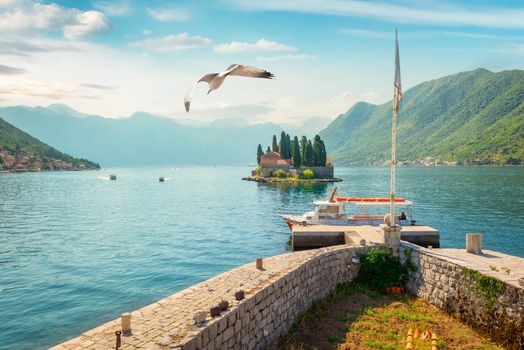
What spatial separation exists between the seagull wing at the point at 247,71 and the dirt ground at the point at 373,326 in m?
9.58

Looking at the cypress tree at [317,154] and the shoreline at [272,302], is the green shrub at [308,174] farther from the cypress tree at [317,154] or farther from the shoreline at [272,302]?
the shoreline at [272,302]

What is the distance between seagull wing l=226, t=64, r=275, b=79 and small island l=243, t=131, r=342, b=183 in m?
119

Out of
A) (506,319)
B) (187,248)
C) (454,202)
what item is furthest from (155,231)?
(454,202)

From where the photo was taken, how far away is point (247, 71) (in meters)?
9.28

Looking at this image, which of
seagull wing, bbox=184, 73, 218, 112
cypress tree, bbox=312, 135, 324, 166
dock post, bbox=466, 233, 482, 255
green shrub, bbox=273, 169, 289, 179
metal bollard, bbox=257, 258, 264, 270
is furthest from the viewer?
cypress tree, bbox=312, 135, 324, 166

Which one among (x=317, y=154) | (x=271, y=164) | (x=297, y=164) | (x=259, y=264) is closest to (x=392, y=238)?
(x=259, y=264)

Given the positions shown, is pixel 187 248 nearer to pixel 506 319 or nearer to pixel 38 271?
pixel 38 271

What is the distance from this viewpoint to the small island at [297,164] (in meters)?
134

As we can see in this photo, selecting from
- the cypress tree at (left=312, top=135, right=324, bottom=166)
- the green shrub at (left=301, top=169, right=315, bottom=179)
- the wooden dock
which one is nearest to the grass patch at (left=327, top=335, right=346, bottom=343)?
the wooden dock

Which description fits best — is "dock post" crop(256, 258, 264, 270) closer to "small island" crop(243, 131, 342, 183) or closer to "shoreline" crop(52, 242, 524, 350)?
"shoreline" crop(52, 242, 524, 350)

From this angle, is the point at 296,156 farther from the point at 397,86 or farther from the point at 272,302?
the point at 272,302

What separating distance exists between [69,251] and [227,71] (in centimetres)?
3337

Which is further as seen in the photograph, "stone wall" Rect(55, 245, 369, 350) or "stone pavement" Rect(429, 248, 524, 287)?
"stone pavement" Rect(429, 248, 524, 287)

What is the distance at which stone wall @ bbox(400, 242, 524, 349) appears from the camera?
13.5 m
